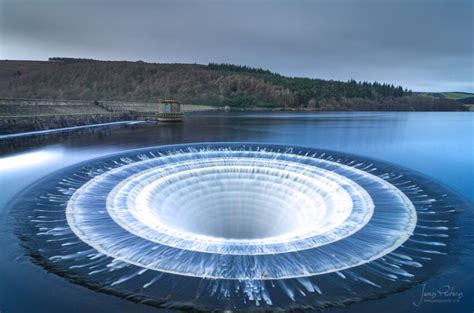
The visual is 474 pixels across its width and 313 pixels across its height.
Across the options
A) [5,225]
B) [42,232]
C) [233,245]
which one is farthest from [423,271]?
[5,225]

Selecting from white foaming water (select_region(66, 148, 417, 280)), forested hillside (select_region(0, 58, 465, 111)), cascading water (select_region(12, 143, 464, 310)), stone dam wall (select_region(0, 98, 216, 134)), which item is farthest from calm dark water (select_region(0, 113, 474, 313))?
forested hillside (select_region(0, 58, 465, 111))

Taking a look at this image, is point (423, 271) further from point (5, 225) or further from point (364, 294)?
point (5, 225)

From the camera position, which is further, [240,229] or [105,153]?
[105,153]

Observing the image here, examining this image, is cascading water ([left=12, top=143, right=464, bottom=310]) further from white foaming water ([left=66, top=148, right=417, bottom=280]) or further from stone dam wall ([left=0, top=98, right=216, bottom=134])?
stone dam wall ([left=0, top=98, right=216, bottom=134])

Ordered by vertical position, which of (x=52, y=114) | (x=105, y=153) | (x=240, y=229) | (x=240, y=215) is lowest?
(x=240, y=229)
